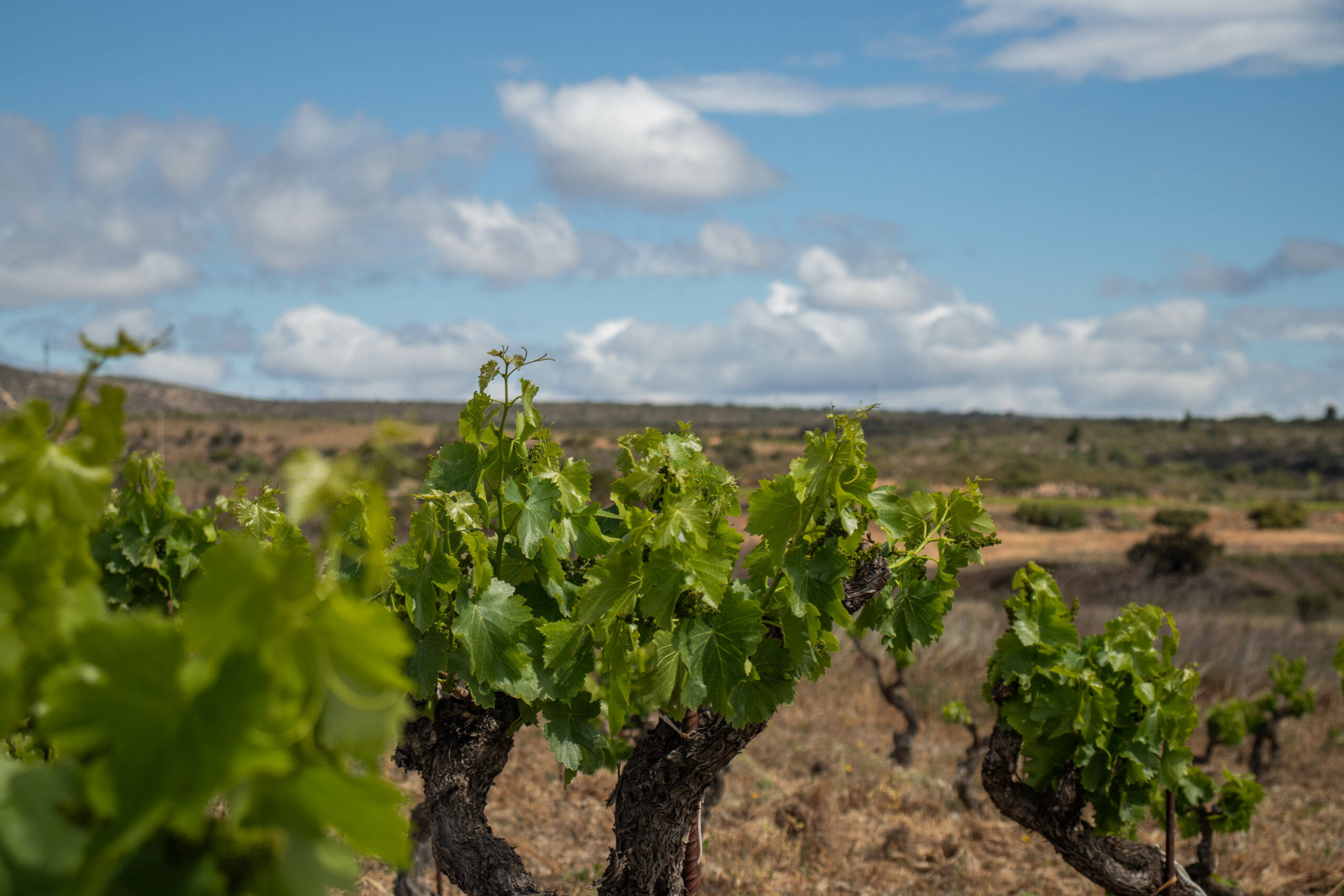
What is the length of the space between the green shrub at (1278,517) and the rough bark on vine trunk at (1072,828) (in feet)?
105

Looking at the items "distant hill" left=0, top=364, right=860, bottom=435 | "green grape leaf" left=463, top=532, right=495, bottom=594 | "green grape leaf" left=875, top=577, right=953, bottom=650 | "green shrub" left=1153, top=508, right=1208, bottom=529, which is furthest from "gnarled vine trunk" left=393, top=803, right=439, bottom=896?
"distant hill" left=0, top=364, right=860, bottom=435

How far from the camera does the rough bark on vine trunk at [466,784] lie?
9.85ft

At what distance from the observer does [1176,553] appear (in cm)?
1783

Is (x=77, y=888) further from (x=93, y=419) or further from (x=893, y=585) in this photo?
(x=893, y=585)

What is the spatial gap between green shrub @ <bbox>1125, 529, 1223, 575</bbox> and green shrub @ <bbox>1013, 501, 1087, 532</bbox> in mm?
10577

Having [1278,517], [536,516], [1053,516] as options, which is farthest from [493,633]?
[1278,517]

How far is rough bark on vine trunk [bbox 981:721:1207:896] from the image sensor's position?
4.03 metres

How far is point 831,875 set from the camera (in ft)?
17.7

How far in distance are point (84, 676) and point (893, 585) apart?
2.67m

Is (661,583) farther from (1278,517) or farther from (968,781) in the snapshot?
(1278,517)

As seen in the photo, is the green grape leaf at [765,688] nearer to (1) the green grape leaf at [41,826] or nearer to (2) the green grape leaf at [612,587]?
(2) the green grape leaf at [612,587]

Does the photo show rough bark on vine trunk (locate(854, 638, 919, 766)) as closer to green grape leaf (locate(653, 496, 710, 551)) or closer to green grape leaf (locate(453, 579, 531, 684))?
green grape leaf (locate(453, 579, 531, 684))

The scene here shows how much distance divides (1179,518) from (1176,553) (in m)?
13.9


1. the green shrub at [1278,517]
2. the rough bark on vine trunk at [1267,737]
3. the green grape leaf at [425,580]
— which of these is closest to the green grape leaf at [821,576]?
the green grape leaf at [425,580]
